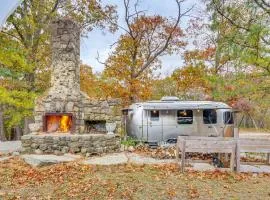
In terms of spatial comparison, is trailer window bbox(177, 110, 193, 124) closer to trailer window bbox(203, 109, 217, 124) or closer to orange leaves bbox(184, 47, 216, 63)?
trailer window bbox(203, 109, 217, 124)

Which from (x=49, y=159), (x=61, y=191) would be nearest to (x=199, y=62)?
(x=49, y=159)

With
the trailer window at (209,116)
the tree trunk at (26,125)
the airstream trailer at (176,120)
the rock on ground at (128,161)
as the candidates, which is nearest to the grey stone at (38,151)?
the rock on ground at (128,161)

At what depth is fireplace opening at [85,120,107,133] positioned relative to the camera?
1462 centimetres

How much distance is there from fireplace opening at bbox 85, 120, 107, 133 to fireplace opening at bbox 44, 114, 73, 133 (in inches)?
36.5

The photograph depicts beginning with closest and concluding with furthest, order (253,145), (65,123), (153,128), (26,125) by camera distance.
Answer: (253,145)
(65,123)
(153,128)
(26,125)

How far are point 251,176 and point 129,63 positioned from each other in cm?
1526

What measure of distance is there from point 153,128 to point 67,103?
407 centimetres

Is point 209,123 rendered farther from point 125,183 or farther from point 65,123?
point 125,183

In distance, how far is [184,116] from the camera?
16.3m

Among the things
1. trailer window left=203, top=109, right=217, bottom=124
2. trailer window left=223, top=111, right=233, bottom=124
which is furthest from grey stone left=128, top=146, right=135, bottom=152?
trailer window left=223, top=111, right=233, bottom=124

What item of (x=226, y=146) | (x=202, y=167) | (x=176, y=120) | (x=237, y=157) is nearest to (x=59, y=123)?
(x=176, y=120)

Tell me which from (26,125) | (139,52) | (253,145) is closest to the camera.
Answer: (253,145)

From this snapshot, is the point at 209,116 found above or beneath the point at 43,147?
above

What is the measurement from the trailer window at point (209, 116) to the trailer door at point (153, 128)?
2024 mm
